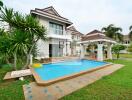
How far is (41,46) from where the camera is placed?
20594 millimetres

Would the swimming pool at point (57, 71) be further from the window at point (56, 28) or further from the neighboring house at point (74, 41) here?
the neighboring house at point (74, 41)

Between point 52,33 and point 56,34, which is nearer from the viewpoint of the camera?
point 52,33

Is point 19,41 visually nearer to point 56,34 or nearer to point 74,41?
point 56,34

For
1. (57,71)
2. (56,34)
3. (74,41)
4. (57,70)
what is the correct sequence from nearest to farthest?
1. (57,71)
2. (57,70)
3. (56,34)
4. (74,41)

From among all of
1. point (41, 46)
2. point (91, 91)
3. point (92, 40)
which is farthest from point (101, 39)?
point (91, 91)

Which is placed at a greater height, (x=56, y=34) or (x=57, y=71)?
(x=56, y=34)

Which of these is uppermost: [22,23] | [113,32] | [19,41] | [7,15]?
[113,32]

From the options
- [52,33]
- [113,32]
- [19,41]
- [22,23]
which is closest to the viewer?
[19,41]

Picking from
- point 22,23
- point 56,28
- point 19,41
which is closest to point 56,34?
point 56,28

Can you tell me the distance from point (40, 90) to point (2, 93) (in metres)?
1.91

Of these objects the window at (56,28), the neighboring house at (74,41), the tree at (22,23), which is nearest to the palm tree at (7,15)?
the tree at (22,23)

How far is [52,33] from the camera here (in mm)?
21656

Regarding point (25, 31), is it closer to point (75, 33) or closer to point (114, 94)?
point (114, 94)

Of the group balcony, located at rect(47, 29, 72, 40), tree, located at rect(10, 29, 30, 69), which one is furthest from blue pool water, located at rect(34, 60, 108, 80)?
balcony, located at rect(47, 29, 72, 40)
